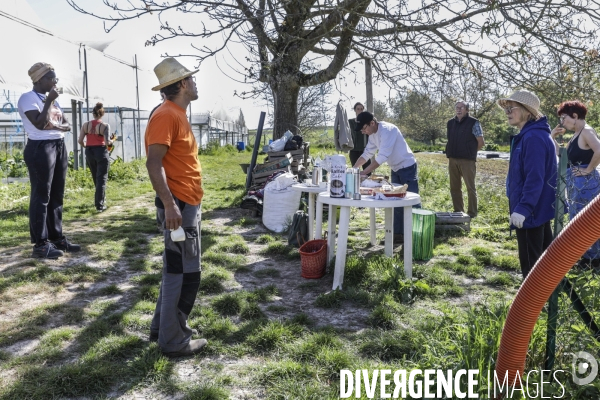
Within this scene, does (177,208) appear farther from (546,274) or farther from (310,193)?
(310,193)

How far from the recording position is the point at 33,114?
5.36 metres

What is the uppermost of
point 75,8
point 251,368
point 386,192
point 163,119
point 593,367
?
point 75,8

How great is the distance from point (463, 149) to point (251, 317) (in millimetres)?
5534

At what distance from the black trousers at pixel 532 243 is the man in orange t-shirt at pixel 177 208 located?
8.01 ft

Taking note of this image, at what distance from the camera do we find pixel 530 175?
374 cm

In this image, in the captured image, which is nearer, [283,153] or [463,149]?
[463,149]

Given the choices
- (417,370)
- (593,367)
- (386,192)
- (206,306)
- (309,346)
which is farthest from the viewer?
(386,192)

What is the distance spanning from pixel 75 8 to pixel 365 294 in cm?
488

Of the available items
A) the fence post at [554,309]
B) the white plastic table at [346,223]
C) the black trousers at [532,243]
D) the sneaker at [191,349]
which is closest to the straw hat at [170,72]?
the sneaker at [191,349]

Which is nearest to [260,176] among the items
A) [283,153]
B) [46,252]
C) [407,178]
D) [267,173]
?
[267,173]

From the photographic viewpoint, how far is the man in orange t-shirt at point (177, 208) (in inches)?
126

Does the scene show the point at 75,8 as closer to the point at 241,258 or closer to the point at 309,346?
the point at 241,258

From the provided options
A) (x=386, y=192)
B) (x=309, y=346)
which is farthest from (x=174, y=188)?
(x=386, y=192)

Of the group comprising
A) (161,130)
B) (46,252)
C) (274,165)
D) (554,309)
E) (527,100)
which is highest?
(527,100)
